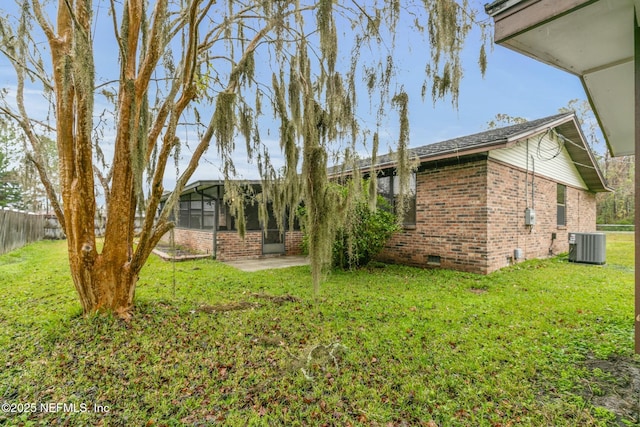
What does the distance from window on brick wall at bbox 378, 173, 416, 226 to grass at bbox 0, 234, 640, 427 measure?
307cm

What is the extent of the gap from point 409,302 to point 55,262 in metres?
9.88

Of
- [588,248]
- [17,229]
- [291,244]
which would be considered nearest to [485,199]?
[588,248]

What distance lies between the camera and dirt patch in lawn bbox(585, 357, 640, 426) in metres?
2.12

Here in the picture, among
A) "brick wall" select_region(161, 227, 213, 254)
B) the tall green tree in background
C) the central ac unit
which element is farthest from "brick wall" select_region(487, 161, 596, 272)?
the tall green tree in background

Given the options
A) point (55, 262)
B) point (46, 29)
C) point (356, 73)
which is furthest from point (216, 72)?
point (55, 262)

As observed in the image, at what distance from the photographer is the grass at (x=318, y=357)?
221 centimetres

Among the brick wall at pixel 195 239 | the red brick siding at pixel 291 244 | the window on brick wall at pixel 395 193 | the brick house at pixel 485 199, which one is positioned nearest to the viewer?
the brick house at pixel 485 199

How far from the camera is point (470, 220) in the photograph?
700cm

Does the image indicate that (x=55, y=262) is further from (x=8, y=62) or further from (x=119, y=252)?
(x=119, y=252)

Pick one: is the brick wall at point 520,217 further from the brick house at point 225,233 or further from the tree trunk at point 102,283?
the tree trunk at point 102,283

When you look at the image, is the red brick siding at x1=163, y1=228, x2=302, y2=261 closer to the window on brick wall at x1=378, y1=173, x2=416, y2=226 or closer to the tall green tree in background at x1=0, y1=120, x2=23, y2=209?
the window on brick wall at x1=378, y1=173, x2=416, y2=226

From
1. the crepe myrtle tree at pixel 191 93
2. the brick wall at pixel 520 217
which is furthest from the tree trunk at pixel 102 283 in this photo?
the brick wall at pixel 520 217

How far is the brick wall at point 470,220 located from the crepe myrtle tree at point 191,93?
12.7ft

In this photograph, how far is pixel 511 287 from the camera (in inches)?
227
